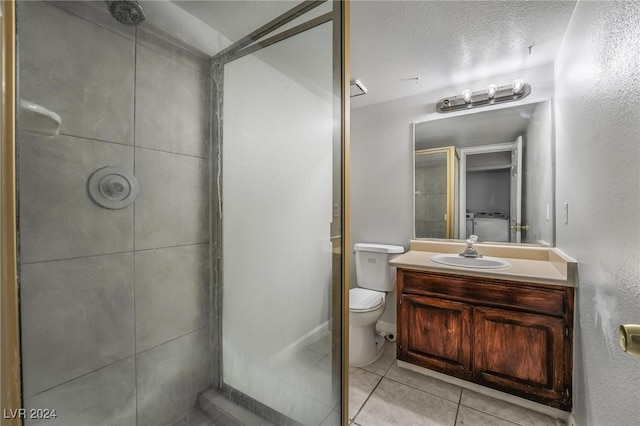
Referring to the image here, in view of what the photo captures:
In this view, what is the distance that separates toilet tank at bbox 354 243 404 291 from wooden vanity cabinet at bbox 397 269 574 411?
1.29 ft

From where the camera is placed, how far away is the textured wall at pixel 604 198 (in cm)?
69

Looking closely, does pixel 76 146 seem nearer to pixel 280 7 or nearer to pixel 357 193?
pixel 280 7

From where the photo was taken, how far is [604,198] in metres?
0.89

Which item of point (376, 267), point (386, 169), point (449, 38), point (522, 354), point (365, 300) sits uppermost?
point (449, 38)

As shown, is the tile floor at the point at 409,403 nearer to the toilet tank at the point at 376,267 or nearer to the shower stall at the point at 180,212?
the shower stall at the point at 180,212

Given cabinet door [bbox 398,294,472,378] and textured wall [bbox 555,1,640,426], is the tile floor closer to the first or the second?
cabinet door [bbox 398,294,472,378]

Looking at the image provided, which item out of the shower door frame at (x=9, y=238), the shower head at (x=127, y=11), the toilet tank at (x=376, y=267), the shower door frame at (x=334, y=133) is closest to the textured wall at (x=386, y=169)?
the toilet tank at (x=376, y=267)

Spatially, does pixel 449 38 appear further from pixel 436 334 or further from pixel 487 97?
pixel 436 334

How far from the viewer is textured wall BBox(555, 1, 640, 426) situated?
27.2 inches

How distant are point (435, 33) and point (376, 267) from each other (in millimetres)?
1715

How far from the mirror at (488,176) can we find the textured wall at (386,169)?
10cm

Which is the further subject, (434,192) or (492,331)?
(434,192)

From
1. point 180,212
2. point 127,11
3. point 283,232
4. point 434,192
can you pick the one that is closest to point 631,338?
point 283,232

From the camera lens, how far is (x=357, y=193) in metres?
2.53
